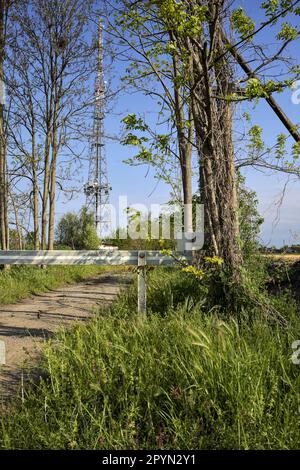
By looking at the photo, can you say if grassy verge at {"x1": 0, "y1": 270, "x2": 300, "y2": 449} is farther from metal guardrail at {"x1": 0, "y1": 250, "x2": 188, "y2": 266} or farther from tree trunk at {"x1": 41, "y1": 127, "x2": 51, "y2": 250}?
tree trunk at {"x1": 41, "y1": 127, "x2": 51, "y2": 250}

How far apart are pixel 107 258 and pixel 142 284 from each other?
830 mm

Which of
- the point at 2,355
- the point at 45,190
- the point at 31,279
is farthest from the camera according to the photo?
the point at 45,190

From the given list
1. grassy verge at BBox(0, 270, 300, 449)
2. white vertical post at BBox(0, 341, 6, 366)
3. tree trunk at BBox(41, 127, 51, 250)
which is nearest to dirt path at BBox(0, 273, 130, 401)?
white vertical post at BBox(0, 341, 6, 366)

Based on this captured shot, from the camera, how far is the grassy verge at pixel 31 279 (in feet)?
31.5

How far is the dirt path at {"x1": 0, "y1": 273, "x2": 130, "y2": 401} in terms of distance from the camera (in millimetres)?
4367

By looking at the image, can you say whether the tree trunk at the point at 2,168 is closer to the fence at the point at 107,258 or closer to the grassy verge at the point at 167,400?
the fence at the point at 107,258

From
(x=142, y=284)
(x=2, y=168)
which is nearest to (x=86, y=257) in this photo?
(x=142, y=284)

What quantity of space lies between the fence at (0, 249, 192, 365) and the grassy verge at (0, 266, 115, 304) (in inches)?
86.3

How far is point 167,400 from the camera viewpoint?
313 centimetres

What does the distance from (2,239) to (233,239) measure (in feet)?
31.2

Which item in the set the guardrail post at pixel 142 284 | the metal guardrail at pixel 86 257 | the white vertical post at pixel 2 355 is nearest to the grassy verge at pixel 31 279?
the metal guardrail at pixel 86 257

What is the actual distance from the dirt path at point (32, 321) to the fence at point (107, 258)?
2.88 feet

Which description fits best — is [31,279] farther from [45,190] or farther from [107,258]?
[107,258]
